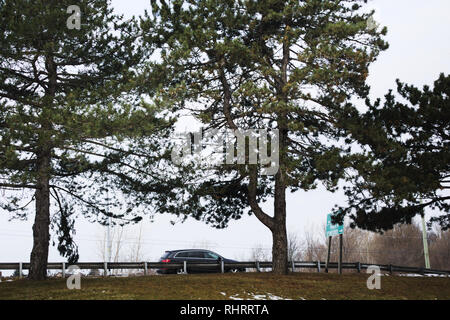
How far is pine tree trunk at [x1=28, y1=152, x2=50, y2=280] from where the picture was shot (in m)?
16.5

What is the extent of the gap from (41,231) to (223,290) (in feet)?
25.0

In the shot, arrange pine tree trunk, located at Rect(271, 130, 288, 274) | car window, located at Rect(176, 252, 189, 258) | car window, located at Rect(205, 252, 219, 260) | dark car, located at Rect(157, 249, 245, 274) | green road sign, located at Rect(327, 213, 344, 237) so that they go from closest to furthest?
pine tree trunk, located at Rect(271, 130, 288, 274), green road sign, located at Rect(327, 213, 344, 237), dark car, located at Rect(157, 249, 245, 274), car window, located at Rect(176, 252, 189, 258), car window, located at Rect(205, 252, 219, 260)

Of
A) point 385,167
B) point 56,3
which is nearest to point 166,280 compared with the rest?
point 385,167

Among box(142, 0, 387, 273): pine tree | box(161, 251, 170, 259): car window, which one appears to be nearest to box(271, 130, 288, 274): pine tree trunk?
box(142, 0, 387, 273): pine tree

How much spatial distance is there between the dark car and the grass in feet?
19.8

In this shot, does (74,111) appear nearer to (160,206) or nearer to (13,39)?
(13,39)

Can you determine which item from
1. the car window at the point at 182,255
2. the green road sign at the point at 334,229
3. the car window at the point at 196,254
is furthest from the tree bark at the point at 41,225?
the green road sign at the point at 334,229

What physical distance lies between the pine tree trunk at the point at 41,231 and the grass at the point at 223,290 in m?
0.69

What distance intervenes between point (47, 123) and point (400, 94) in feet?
39.6

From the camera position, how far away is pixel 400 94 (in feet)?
53.8

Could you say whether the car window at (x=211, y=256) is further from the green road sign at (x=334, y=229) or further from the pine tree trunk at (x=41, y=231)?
the pine tree trunk at (x=41, y=231)

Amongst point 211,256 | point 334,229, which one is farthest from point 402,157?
point 211,256

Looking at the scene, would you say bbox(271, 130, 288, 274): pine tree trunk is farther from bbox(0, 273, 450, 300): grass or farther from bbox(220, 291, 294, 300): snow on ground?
→ bbox(220, 291, 294, 300): snow on ground

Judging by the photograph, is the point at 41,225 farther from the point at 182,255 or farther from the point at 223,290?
the point at 223,290
